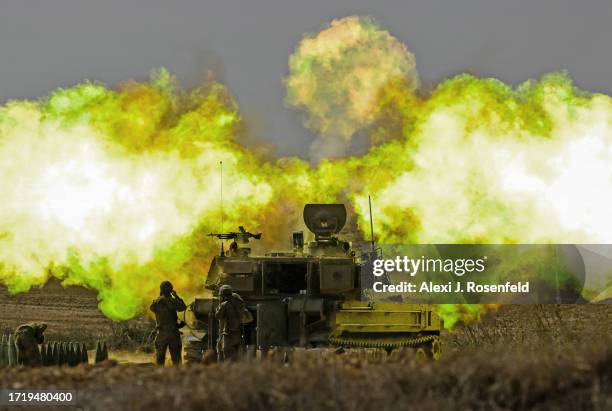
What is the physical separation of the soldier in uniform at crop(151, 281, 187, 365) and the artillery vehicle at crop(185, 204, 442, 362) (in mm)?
498

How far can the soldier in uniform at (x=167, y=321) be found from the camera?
2236cm

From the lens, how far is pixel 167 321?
22.5 m

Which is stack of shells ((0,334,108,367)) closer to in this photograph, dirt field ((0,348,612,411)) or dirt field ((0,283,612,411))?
dirt field ((0,283,612,411))

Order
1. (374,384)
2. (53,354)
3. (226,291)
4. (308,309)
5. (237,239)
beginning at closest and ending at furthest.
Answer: (374,384)
(226,291)
(53,354)
(308,309)
(237,239)

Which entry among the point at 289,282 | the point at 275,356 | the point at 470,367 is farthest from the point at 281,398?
the point at 289,282

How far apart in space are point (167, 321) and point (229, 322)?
1827mm

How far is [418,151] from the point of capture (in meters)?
31.8

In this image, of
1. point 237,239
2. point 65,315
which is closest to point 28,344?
point 237,239

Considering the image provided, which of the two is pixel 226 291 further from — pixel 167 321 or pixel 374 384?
pixel 374 384

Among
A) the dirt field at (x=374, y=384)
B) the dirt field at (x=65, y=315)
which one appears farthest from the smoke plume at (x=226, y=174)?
the dirt field at (x=374, y=384)

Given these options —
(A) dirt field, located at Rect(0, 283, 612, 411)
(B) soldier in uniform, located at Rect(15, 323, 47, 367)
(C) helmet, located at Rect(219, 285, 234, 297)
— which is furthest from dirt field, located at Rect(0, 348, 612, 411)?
(C) helmet, located at Rect(219, 285, 234, 297)

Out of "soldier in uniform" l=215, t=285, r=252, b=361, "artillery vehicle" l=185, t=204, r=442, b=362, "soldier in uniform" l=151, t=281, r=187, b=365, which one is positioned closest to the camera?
"soldier in uniform" l=215, t=285, r=252, b=361

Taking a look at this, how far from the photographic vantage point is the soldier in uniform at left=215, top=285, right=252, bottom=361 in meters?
21.0

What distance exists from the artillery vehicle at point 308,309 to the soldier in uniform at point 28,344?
3213 millimetres
